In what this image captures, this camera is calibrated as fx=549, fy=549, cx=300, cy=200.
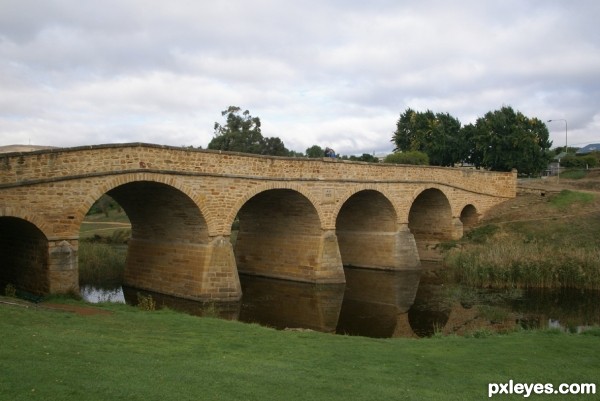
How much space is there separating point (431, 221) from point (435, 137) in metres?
20.9

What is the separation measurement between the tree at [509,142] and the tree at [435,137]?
3427mm

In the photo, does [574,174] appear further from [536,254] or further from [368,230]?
[536,254]

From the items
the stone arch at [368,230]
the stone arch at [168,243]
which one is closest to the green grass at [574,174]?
the stone arch at [368,230]

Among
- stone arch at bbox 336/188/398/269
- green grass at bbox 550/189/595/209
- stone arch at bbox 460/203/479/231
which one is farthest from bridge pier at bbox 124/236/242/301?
green grass at bbox 550/189/595/209

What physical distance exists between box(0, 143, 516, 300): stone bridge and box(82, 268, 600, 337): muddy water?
0.85m

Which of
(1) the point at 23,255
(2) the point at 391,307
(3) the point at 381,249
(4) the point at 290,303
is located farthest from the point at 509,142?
(1) the point at 23,255

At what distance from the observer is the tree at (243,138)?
2063 inches

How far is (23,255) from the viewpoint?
1549cm

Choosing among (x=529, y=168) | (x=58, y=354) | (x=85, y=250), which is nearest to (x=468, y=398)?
(x=58, y=354)

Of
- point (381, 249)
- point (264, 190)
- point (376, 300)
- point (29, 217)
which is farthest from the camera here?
point (381, 249)

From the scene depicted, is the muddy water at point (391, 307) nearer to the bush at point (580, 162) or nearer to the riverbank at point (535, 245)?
the riverbank at point (535, 245)

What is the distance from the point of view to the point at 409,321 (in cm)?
1762

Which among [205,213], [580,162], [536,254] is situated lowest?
[536,254]

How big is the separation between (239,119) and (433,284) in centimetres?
3593
